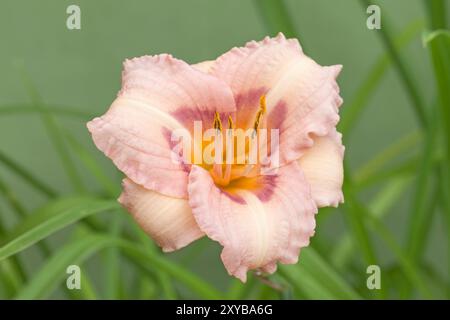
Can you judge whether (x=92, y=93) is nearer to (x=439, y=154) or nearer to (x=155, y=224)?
(x=439, y=154)

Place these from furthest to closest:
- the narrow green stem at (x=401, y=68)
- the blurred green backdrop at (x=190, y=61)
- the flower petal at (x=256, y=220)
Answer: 1. the blurred green backdrop at (x=190, y=61)
2. the narrow green stem at (x=401, y=68)
3. the flower petal at (x=256, y=220)

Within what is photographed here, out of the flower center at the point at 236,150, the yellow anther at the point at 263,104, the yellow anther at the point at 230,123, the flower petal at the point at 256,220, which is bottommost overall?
the flower petal at the point at 256,220

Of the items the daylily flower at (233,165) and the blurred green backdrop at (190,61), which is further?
the blurred green backdrop at (190,61)

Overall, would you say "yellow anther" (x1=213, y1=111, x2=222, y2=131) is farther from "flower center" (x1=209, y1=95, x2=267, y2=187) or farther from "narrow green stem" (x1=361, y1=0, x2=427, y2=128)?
"narrow green stem" (x1=361, y1=0, x2=427, y2=128)

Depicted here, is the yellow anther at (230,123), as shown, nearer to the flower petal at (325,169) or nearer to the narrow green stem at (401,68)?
the flower petal at (325,169)

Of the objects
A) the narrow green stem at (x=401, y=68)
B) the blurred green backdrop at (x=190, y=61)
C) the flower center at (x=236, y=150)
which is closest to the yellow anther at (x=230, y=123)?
the flower center at (x=236, y=150)

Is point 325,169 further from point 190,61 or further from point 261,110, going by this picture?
point 190,61
